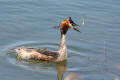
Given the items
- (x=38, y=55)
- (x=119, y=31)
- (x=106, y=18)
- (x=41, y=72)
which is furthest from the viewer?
(x=106, y=18)

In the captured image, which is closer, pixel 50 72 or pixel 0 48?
pixel 50 72

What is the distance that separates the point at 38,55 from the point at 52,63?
0.46 m

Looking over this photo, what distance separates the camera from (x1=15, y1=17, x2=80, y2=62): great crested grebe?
1055cm

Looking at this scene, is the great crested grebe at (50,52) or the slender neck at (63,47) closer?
the great crested grebe at (50,52)

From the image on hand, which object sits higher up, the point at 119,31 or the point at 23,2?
the point at 23,2

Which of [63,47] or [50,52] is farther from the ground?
[63,47]

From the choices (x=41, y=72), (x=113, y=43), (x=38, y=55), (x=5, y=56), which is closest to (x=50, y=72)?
(x=41, y=72)

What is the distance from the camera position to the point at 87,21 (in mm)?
13562

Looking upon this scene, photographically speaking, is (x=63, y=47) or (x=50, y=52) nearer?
(x=50, y=52)

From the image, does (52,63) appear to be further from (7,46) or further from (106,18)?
(106,18)

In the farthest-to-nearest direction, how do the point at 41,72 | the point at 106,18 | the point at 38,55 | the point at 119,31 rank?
the point at 106,18 → the point at 119,31 → the point at 38,55 → the point at 41,72

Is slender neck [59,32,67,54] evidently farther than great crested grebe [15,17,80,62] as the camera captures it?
Yes

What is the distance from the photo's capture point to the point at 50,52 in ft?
35.0

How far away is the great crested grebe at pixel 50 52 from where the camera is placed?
34.6 ft
